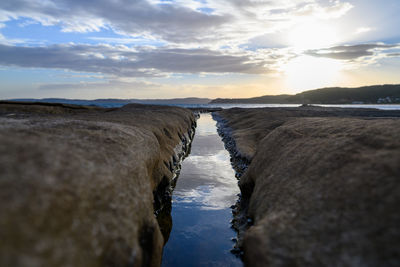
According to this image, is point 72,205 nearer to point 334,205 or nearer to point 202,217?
point 334,205

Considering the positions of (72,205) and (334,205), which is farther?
(334,205)

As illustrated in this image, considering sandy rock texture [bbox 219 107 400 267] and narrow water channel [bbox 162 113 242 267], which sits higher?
sandy rock texture [bbox 219 107 400 267]

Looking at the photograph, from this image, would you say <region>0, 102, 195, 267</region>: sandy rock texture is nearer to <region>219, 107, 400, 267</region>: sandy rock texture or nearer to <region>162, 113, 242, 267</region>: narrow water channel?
<region>162, 113, 242, 267</region>: narrow water channel

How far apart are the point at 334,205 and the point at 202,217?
6.88 meters

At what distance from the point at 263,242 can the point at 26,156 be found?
6.08 metres

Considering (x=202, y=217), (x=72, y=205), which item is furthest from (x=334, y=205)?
(x=202, y=217)

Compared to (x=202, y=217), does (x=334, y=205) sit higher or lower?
higher

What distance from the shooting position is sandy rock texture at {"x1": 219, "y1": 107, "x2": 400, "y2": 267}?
4.90 m

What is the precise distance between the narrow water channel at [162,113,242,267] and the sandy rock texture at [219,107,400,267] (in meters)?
1.62

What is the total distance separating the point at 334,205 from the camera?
6078 mm

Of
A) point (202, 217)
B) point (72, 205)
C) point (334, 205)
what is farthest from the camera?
point (202, 217)

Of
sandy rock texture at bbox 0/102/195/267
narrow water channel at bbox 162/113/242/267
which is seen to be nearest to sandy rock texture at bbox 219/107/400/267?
narrow water channel at bbox 162/113/242/267

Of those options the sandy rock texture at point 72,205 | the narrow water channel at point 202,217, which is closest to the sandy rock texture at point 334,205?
the narrow water channel at point 202,217

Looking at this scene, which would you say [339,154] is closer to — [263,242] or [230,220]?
[263,242]
